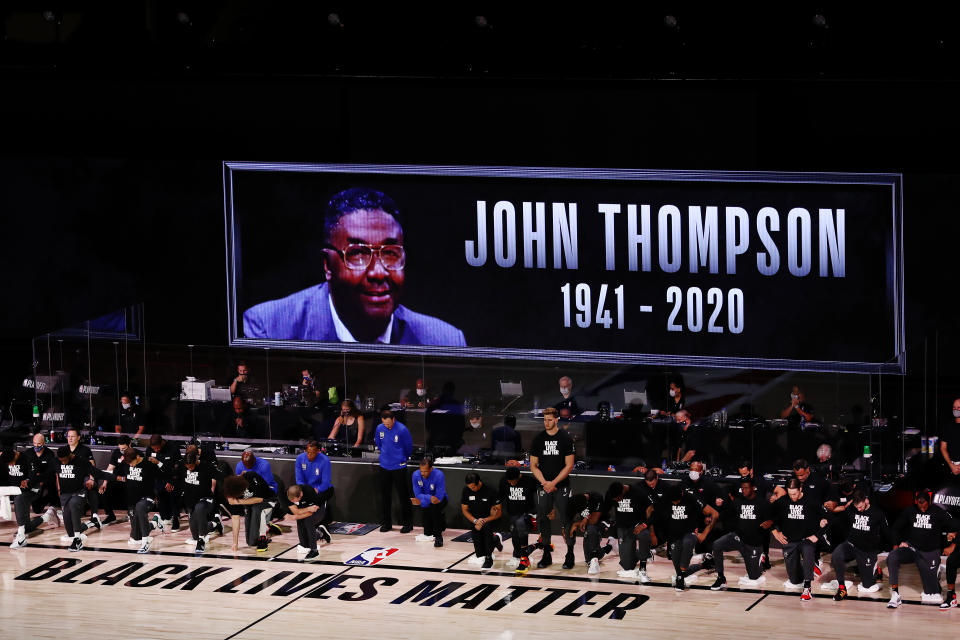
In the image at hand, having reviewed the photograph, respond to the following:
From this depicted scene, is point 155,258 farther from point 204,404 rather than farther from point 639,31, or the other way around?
point 639,31

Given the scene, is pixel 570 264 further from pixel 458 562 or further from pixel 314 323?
pixel 458 562

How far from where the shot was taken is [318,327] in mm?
20297

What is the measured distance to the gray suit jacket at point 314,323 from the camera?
19875 mm

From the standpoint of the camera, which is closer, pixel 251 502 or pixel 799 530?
pixel 799 530

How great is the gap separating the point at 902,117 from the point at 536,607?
21.4 ft

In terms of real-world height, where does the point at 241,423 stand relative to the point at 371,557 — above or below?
above

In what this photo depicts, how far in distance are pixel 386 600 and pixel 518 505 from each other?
1974 mm

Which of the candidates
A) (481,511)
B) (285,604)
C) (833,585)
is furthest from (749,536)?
(285,604)

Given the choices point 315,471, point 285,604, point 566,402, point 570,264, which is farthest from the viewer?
point 566,402

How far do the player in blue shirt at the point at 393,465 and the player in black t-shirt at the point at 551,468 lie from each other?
6.28 feet

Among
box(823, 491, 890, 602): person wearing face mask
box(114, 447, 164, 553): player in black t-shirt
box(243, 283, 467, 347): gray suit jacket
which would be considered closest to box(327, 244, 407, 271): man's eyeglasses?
box(243, 283, 467, 347): gray suit jacket

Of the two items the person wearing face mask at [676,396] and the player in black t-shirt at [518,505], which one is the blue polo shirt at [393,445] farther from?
the person wearing face mask at [676,396]

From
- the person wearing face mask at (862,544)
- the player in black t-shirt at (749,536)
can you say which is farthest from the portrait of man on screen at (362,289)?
the person wearing face mask at (862,544)

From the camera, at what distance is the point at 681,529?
55.8 ft
